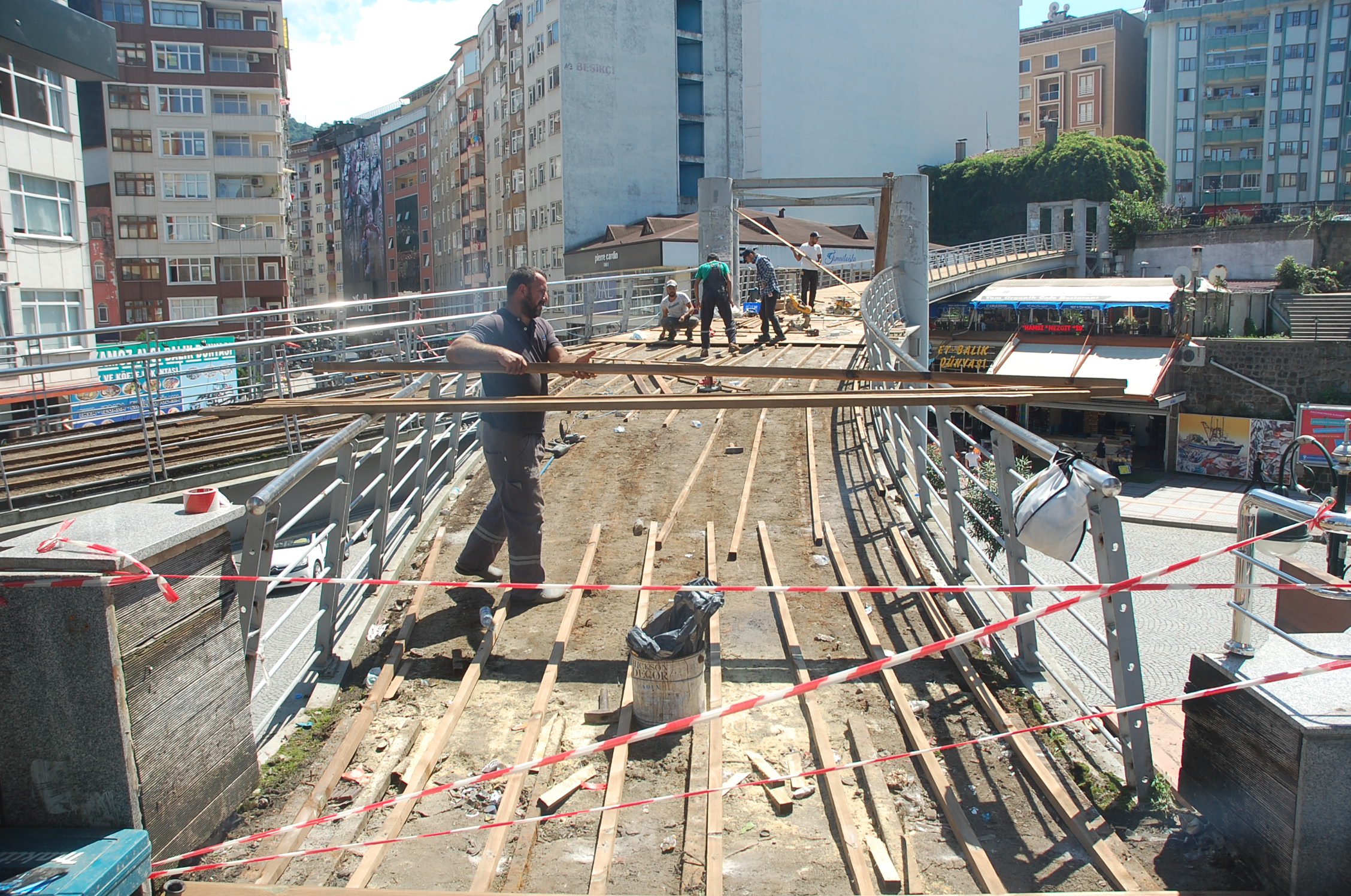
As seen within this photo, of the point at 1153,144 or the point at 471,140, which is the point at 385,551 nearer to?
the point at 471,140

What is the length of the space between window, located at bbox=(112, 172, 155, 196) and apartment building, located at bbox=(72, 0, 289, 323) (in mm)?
47

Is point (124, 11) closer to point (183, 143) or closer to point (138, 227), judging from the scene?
point (183, 143)

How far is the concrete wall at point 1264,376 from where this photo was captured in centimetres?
3050

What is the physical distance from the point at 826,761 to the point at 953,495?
2.53 m

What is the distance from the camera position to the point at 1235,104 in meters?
64.2

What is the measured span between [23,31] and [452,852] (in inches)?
493

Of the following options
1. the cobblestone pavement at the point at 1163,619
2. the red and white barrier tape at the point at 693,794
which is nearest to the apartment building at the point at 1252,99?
the cobblestone pavement at the point at 1163,619

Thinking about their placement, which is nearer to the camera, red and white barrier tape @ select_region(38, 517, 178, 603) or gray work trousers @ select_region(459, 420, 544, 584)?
red and white barrier tape @ select_region(38, 517, 178, 603)

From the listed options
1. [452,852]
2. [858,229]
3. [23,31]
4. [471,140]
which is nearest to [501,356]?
[452,852]

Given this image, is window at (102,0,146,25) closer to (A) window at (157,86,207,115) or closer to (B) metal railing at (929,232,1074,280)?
(A) window at (157,86,207,115)

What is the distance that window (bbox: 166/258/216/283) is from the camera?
50594 millimetres

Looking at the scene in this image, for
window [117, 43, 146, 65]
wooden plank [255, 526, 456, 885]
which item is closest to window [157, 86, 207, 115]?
window [117, 43, 146, 65]

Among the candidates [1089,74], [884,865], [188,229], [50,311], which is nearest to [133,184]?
[188,229]

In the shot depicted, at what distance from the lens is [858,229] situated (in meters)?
48.0
